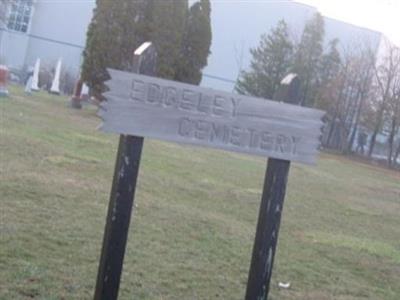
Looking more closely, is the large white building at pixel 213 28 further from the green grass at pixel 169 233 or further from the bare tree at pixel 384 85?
the green grass at pixel 169 233

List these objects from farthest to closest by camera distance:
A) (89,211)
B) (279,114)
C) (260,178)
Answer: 1. (260,178)
2. (89,211)
3. (279,114)

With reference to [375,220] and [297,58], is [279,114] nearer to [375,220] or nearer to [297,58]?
[375,220]

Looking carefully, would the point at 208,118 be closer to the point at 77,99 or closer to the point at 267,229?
the point at 267,229

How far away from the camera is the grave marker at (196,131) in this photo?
3.95 m

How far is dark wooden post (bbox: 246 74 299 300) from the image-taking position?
442cm

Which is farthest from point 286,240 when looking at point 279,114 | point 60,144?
point 60,144

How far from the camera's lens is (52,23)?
47.4m

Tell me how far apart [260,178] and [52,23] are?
117 ft

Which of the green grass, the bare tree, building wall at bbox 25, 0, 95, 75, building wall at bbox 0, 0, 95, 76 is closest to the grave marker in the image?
the green grass

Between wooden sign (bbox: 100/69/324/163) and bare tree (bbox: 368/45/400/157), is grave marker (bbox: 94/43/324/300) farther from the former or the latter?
bare tree (bbox: 368/45/400/157)

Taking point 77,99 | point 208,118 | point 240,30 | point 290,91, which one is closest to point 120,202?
point 208,118

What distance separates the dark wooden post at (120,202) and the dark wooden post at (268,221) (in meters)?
0.87

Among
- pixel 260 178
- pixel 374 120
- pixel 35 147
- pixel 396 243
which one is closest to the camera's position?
pixel 396 243

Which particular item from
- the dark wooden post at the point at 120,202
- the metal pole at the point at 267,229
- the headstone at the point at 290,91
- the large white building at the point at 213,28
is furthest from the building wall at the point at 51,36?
the dark wooden post at the point at 120,202
